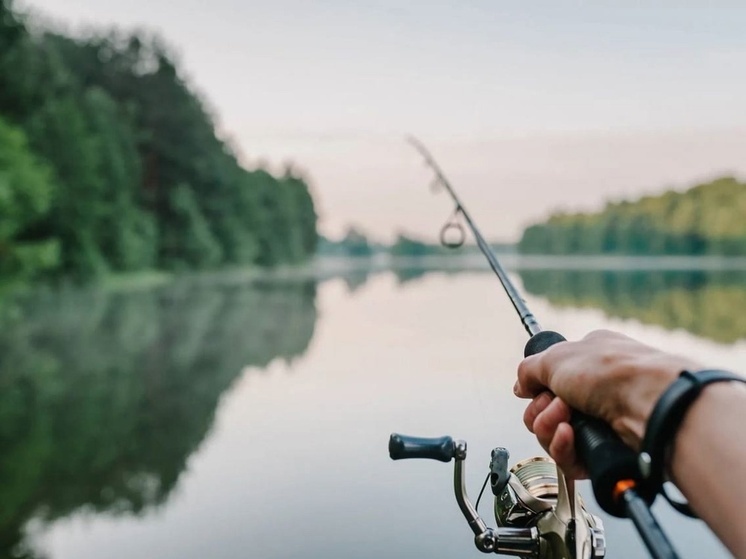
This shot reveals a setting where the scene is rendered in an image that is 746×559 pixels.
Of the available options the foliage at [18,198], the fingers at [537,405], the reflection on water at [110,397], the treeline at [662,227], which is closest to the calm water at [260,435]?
the reflection on water at [110,397]

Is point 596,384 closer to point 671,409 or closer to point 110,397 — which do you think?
point 671,409

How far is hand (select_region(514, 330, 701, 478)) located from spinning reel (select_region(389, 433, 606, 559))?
1.57ft

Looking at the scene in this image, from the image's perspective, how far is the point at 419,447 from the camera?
1.67 m

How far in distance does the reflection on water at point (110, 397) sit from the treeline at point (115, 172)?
8141 mm

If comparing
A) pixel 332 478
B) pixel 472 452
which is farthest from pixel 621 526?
pixel 332 478

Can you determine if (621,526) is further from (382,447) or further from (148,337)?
(148,337)

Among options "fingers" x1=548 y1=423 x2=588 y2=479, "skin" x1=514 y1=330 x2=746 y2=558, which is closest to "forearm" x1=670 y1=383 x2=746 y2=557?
"skin" x1=514 y1=330 x2=746 y2=558

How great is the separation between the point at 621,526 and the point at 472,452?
1.26 m

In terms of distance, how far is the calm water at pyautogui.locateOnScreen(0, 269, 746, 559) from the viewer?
18.9ft

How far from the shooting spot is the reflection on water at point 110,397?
6852mm

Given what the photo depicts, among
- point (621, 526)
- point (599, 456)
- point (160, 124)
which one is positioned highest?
point (160, 124)

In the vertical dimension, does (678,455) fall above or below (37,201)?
below

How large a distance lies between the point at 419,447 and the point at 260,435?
6.98 metres

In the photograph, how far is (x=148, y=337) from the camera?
18.0 meters
